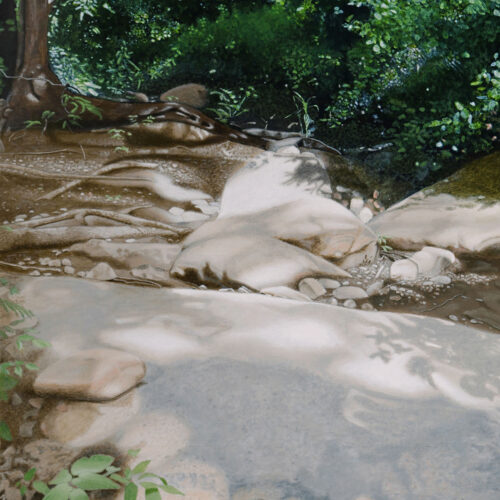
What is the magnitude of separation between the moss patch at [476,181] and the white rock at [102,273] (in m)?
2.98

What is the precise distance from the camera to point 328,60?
6324mm

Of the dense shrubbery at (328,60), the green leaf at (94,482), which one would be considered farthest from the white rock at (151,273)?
the dense shrubbery at (328,60)

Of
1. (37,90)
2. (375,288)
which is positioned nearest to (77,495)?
(375,288)

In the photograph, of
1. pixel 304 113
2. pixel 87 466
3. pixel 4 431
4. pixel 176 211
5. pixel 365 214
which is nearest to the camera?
pixel 87 466

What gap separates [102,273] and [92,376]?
188 cm

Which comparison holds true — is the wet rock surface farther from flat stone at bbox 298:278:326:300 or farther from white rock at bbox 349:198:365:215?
white rock at bbox 349:198:365:215

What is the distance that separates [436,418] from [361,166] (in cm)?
421

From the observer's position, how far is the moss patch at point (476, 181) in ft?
16.5

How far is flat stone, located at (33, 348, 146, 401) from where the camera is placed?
7.16 feet

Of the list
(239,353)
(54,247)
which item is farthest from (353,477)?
(54,247)

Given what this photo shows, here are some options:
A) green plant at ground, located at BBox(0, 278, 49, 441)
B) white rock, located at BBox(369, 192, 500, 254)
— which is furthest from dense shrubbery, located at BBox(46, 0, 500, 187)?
green plant at ground, located at BBox(0, 278, 49, 441)

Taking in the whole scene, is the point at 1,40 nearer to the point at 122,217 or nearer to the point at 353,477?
the point at 122,217

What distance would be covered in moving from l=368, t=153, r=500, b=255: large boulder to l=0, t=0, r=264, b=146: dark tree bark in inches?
83.5

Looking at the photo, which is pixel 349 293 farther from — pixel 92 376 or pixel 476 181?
pixel 92 376
